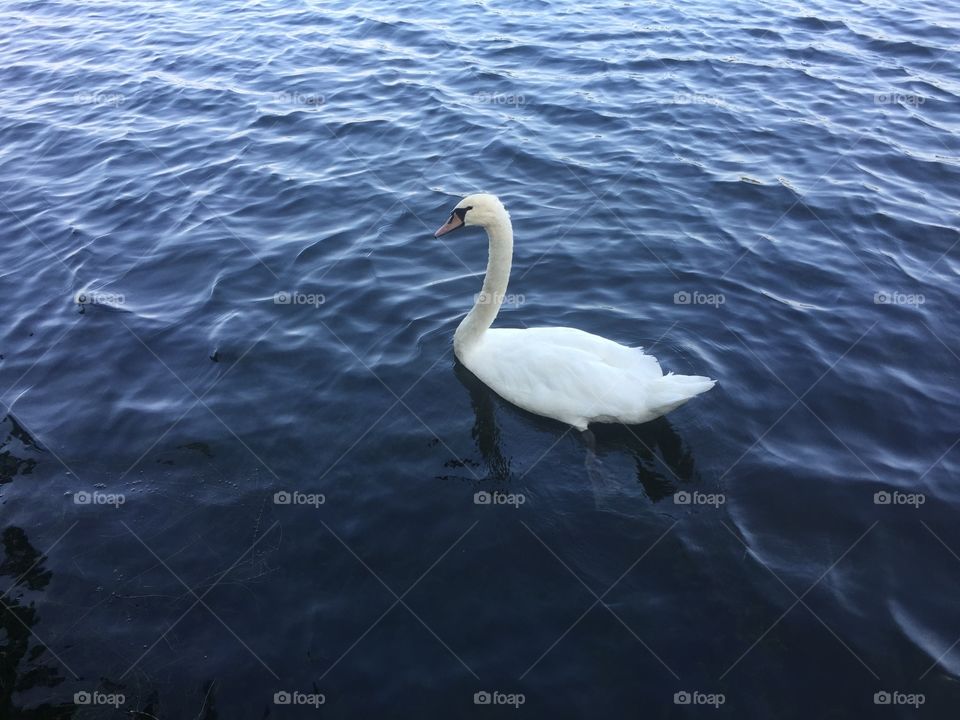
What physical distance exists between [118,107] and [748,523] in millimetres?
15584

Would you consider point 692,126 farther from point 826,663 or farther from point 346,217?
point 826,663

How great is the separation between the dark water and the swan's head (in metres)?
1.79

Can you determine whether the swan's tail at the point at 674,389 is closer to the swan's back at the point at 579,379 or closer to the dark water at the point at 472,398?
the swan's back at the point at 579,379

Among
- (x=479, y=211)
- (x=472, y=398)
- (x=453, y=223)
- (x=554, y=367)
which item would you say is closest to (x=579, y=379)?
(x=554, y=367)

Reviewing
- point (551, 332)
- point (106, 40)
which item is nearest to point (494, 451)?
point (551, 332)

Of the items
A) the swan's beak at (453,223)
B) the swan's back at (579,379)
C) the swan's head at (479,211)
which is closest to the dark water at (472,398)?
the swan's back at (579,379)

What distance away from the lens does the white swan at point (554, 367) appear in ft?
23.1

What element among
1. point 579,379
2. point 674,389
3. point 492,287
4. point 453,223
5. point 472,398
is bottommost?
point 472,398

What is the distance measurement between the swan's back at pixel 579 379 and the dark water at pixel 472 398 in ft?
1.35

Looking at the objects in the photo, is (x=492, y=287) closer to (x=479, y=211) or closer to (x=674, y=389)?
(x=479, y=211)

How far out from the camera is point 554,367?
7.38 metres

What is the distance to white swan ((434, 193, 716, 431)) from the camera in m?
7.03

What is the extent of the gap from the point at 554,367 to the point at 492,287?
1341 millimetres

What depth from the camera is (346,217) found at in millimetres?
11602
